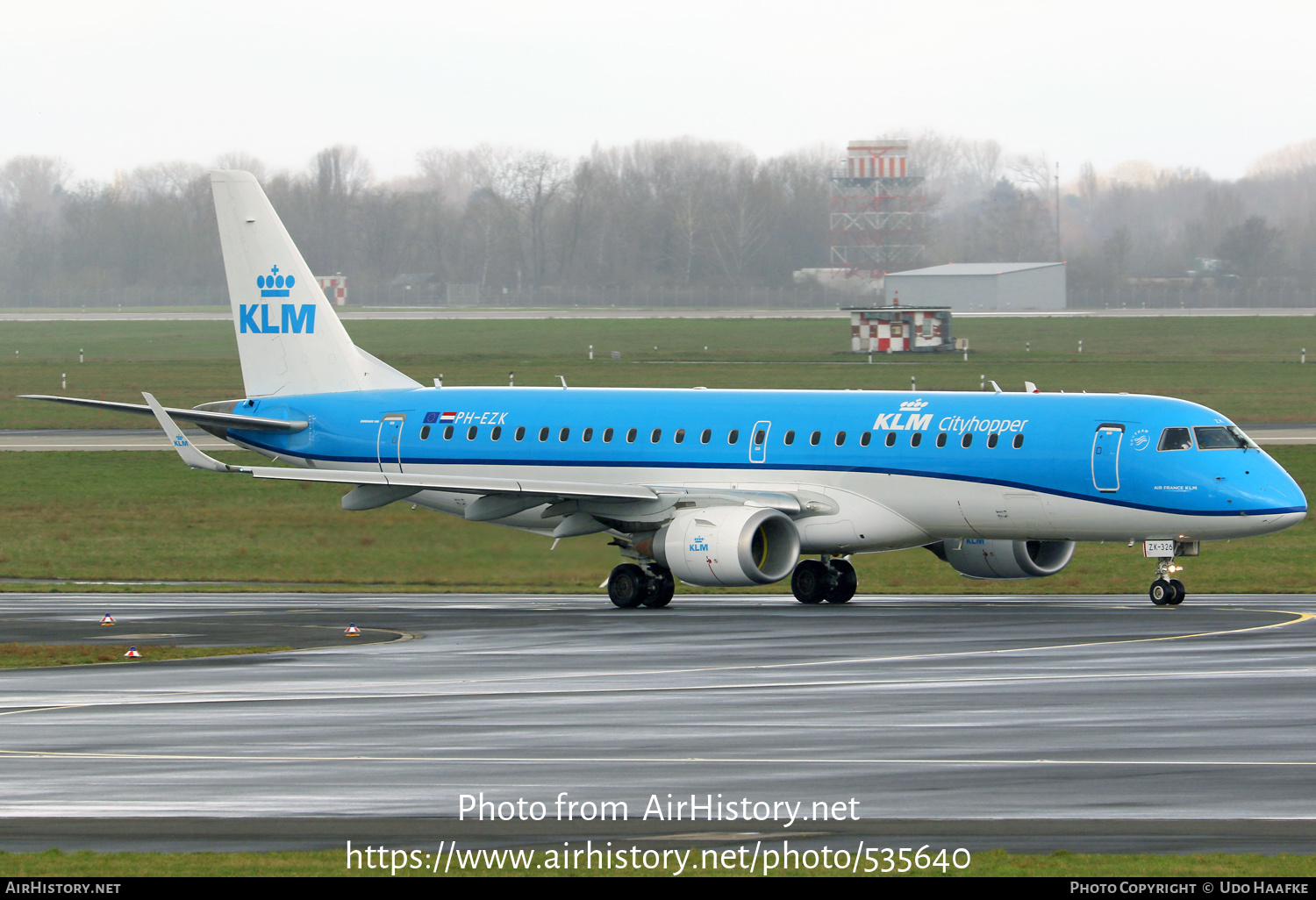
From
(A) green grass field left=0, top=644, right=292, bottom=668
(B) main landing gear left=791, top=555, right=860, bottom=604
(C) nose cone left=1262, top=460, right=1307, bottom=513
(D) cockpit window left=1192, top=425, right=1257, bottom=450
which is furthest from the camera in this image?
(B) main landing gear left=791, top=555, right=860, bottom=604

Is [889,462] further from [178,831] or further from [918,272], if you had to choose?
[918,272]

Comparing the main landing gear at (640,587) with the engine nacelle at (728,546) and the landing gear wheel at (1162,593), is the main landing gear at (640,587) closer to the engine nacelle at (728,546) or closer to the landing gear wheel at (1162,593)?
the engine nacelle at (728,546)

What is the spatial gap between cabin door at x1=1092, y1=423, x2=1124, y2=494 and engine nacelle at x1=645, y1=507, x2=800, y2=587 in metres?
6.09

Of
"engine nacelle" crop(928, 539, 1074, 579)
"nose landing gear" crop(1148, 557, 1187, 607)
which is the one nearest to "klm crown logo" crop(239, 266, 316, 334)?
"engine nacelle" crop(928, 539, 1074, 579)

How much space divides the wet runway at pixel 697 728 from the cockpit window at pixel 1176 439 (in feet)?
10.1

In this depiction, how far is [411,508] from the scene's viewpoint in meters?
45.6

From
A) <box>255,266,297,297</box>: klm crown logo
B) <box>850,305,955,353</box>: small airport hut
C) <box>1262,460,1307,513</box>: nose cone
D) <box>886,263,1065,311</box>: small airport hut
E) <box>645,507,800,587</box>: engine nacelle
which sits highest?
<box>886,263,1065,311</box>: small airport hut

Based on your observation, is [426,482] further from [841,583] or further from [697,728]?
[697,728]

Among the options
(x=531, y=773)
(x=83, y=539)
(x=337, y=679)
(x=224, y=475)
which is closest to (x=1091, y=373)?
(x=224, y=475)

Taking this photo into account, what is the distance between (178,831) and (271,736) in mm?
5367

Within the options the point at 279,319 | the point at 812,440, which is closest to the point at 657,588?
the point at 812,440

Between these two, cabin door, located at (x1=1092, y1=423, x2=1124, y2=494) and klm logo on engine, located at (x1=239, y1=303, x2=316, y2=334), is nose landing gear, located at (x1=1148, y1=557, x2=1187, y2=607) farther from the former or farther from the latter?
klm logo on engine, located at (x1=239, y1=303, x2=316, y2=334)

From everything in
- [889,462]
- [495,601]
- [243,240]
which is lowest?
[495,601]

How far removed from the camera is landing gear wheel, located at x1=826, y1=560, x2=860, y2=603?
133 ft
